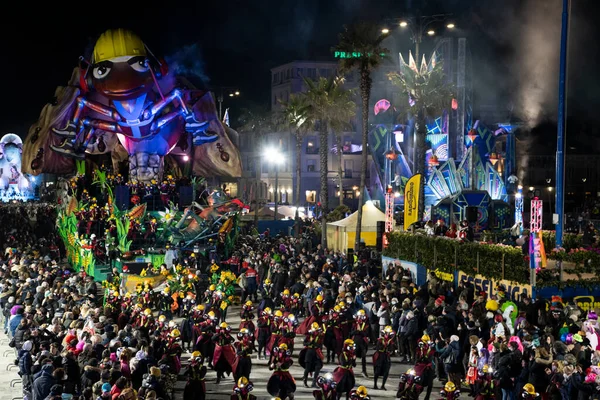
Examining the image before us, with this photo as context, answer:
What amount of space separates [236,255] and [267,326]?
14433 millimetres

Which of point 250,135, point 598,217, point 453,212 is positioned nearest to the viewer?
point 453,212

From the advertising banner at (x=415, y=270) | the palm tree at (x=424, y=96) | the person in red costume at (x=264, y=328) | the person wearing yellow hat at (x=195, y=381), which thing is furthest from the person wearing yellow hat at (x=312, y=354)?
the palm tree at (x=424, y=96)

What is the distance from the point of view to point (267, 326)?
20.8 meters

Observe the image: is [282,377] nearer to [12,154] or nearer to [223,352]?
[223,352]

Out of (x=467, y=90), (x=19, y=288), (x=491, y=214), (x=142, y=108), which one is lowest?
(x=19, y=288)

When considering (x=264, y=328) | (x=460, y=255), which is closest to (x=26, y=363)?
(x=264, y=328)

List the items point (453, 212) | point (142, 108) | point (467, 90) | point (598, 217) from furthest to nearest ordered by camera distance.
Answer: point (467, 90)
point (598, 217)
point (453, 212)
point (142, 108)

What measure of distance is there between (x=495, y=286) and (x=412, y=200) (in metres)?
7.16

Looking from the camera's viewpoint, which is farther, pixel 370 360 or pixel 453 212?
pixel 453 212

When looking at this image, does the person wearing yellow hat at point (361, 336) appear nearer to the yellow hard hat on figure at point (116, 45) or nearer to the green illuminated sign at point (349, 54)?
the green illuminated sign at point (349, 54)

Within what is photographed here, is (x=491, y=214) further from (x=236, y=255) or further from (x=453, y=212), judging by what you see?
(x=236, y=255)

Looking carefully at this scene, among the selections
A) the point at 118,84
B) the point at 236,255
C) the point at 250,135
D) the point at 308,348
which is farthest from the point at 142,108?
the point at 250,135

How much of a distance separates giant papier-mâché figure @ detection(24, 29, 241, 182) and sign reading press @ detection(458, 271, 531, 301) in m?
19.9

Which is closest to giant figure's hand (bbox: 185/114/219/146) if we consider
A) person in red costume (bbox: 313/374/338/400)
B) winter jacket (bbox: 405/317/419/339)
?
winter jacket (bbox: 405/317/419/339)
